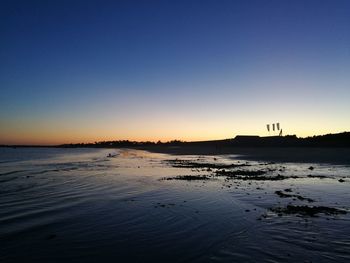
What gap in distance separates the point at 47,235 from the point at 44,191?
9744 mm

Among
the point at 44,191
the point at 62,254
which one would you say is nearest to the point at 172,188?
the point at 44,191

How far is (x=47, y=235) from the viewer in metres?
9.19

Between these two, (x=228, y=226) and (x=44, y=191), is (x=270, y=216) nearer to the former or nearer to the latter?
(x=228, y=226)

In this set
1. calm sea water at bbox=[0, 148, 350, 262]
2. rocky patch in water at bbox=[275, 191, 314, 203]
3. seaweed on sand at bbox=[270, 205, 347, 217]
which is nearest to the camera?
calm sea water at bbox=[0, 148, 350, 262]

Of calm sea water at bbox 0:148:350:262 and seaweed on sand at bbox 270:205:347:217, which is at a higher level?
seaweed on sand at bbox 270:205:347:217

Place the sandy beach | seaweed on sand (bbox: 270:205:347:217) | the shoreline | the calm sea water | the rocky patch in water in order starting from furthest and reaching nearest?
the sandy beach, the shoreline, the rocky patch in water, seaweed on sand (bbox: 270:205:347:217), the calm sea water

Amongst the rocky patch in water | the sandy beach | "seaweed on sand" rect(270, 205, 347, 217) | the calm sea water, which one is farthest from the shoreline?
"seaweed on sand" rect(270, 205, 347, 217)

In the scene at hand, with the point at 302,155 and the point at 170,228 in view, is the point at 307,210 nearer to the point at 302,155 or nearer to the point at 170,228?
the point at 170,228

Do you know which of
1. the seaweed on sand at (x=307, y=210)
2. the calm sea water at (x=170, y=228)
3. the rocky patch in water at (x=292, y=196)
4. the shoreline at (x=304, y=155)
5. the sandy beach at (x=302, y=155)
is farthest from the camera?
the sandy beach at (x=302, y=155)

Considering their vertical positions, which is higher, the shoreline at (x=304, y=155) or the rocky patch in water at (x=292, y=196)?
the shoreline at (x=304, y=155)

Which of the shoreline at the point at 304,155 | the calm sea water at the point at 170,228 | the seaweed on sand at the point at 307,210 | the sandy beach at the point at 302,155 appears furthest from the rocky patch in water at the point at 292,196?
the sandy beach at the point at 302,155

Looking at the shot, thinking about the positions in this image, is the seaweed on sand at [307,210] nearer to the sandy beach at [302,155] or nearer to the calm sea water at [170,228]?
the calm sea water at [170,228]

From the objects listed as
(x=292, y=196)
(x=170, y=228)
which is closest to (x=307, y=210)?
(x=292, y=196)

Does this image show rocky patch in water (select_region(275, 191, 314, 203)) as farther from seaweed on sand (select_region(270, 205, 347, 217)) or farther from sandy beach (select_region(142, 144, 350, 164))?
sandy beach (select_region(142, 144, 350, 164))
